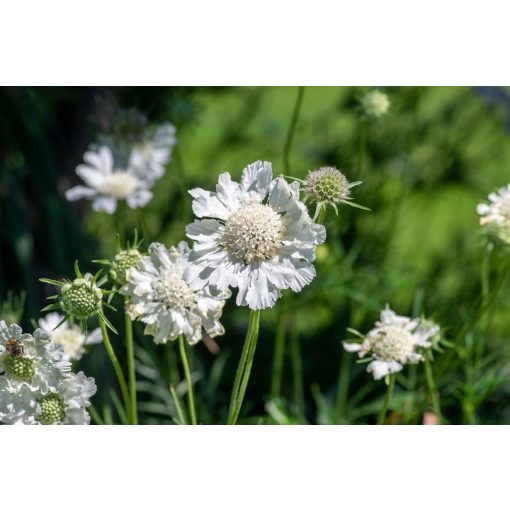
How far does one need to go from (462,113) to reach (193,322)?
85 centimetres

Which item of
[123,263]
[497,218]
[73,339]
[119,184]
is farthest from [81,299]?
[119,184]

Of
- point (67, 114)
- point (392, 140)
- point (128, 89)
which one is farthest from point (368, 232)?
point (67, 114)

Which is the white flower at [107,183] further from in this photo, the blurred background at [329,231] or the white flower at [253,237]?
the white flower at [253,237]

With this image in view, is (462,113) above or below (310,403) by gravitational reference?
above

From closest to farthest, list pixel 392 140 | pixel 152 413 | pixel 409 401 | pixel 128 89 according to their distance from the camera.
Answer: pixel 409 401, pixel 152 413, pixel 392 140, pixel 128 89

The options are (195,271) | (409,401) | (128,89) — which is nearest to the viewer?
(195,271)

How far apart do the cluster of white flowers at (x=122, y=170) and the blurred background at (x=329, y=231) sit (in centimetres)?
3

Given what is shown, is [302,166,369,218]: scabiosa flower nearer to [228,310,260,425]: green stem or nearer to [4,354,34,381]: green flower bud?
[228,310,260,425]: green stem

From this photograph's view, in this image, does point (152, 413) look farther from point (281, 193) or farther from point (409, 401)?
point (281, 193)

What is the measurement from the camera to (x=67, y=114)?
1.33 meters

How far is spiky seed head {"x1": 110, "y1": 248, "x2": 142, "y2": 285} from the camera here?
51cm

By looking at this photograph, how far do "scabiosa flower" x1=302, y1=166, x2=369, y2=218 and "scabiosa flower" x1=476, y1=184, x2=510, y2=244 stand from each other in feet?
0.49

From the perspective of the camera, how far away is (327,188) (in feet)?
1.55

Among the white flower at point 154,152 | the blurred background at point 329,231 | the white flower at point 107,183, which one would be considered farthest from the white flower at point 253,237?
→ the white flower at point 154,152
